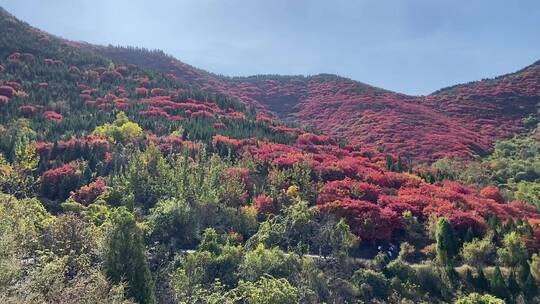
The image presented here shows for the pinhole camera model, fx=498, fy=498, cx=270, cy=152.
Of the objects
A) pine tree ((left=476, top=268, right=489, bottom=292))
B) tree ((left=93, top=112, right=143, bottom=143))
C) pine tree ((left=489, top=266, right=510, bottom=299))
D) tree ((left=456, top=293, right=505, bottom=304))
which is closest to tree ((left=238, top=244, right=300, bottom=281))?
tree ((left=456, top=293, right=505, bottom=304))

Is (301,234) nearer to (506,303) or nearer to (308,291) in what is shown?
(308,291)

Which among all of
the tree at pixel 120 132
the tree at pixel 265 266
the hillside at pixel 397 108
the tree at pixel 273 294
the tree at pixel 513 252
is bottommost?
the tree at pixel 265 266

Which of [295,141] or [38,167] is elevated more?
[295,141]

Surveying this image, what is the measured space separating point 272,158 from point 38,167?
22.9m

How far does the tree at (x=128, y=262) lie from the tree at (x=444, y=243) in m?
19.5

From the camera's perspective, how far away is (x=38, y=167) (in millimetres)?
47875

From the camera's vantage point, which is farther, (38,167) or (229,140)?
(229,140)

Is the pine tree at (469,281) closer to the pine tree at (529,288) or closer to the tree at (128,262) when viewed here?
the pine tree at (529,288)

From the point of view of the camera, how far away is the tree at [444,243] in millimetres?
33653

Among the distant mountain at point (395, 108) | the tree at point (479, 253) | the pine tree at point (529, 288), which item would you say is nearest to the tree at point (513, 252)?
the tree at point (479, 253)

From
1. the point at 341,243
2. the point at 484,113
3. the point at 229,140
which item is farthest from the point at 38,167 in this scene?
the point at 484,113

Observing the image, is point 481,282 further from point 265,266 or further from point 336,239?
point 265,266

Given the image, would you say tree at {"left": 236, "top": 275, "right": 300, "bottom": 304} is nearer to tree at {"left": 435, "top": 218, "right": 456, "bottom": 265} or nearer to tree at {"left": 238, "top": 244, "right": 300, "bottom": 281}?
tree at {"left": 238, "top": 244, "right": 300, "bottom": 281}

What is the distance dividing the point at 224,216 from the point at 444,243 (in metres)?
16.5
